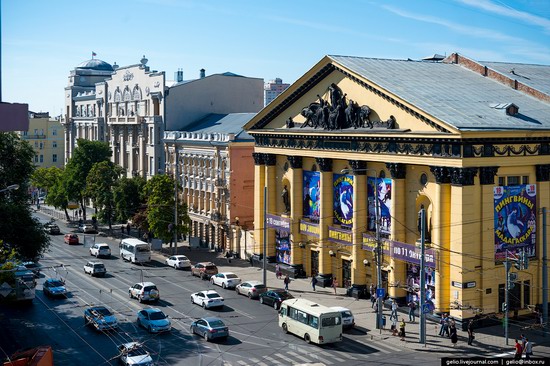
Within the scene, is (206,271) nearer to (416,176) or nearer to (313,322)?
(416,176)

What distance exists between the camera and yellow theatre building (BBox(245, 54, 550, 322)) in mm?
48469

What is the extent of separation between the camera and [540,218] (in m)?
51.2

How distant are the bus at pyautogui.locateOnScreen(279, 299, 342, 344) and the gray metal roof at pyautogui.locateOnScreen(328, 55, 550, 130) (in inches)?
587

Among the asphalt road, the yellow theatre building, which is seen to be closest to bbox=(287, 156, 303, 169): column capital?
the yellow theatre building

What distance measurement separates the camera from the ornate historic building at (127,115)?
311 feet

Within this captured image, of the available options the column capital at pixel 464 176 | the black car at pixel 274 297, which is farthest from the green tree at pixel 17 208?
the column capital at pixel 464 176

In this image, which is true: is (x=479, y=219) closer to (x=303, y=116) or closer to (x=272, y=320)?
(x=272, y=320)

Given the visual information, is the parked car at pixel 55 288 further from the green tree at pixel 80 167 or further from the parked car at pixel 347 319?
the green tree at pixel 80 167

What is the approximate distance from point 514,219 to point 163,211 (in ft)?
123

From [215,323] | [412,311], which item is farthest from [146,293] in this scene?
[412,311]

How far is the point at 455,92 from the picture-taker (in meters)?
56.0

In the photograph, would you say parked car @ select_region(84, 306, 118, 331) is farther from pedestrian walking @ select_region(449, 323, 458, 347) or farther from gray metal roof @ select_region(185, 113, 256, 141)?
gray metal roof @ select_region(185, 113, 256, 141)

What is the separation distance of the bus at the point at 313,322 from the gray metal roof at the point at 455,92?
48.9ft

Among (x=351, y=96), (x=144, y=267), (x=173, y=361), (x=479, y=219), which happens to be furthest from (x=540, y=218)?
(x=144, y=267)
